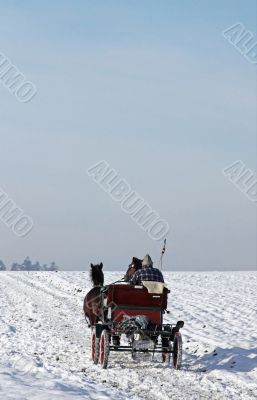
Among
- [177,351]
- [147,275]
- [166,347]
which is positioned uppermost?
[147,275]

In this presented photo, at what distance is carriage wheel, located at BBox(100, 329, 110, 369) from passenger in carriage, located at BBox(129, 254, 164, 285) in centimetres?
122

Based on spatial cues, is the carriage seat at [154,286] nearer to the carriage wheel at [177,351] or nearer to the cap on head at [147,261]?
the cap on head at [147,261]

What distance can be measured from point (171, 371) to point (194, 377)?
61cm

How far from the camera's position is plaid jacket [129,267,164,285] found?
12797mm

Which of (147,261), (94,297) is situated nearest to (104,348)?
(147,261)

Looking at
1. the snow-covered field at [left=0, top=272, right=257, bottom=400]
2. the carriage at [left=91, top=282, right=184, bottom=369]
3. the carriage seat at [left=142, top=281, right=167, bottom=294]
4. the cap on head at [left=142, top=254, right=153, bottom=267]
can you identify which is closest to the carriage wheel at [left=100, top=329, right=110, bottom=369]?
the carriage at [left=91, top=282, right=184, bottom=369]

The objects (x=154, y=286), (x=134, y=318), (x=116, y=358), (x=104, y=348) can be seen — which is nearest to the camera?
(x=104, y=348)

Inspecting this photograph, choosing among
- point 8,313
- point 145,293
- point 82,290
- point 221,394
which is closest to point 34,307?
point 8,313

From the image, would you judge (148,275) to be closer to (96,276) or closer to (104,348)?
(104,348)

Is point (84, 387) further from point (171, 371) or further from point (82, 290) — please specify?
point (82, 290)

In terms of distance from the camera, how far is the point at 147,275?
12812 mm

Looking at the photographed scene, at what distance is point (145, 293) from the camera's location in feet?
41.9

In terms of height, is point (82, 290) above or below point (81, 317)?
above

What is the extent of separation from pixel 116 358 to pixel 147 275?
1.75 m
